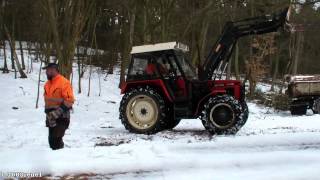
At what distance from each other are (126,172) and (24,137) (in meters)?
5.92

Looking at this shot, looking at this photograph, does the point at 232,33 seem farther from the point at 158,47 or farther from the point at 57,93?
the point at 57,93

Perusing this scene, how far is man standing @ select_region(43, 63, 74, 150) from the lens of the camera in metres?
9.35

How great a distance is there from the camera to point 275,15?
13367mm

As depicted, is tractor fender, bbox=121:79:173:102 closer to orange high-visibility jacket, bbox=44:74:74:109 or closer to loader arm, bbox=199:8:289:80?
loader arm, bbox=199:8:289:80

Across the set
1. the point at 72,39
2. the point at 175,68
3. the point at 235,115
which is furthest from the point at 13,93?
the point at 235,115

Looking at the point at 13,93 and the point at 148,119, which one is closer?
the point at 148,119

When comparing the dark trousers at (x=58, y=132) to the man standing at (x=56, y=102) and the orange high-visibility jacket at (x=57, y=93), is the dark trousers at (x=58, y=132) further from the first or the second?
the orange high-visibility jacket at (x=57, y=93)

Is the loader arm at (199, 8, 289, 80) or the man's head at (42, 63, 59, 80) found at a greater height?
the loader arm at (199, 8, 289, 80)

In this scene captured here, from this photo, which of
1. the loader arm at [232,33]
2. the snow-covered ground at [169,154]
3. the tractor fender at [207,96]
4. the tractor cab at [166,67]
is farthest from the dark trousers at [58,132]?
the loader arm at [232,33]

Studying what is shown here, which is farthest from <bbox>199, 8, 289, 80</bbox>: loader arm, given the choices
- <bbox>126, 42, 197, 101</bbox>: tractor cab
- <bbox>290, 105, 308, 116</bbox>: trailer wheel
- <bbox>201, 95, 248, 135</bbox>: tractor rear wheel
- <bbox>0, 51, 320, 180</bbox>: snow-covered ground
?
<bbox>290, 105, 308, 116</bbox>: trailer wheel

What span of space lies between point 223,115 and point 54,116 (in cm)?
457

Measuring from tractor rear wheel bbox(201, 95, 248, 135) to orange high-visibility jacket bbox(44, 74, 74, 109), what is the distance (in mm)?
4081

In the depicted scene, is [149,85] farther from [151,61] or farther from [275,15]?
[275,15]

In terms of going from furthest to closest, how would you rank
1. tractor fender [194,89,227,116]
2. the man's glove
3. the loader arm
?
1. the loader arm
2. tractor fender [194,89,227,116]
3. the man's glove
